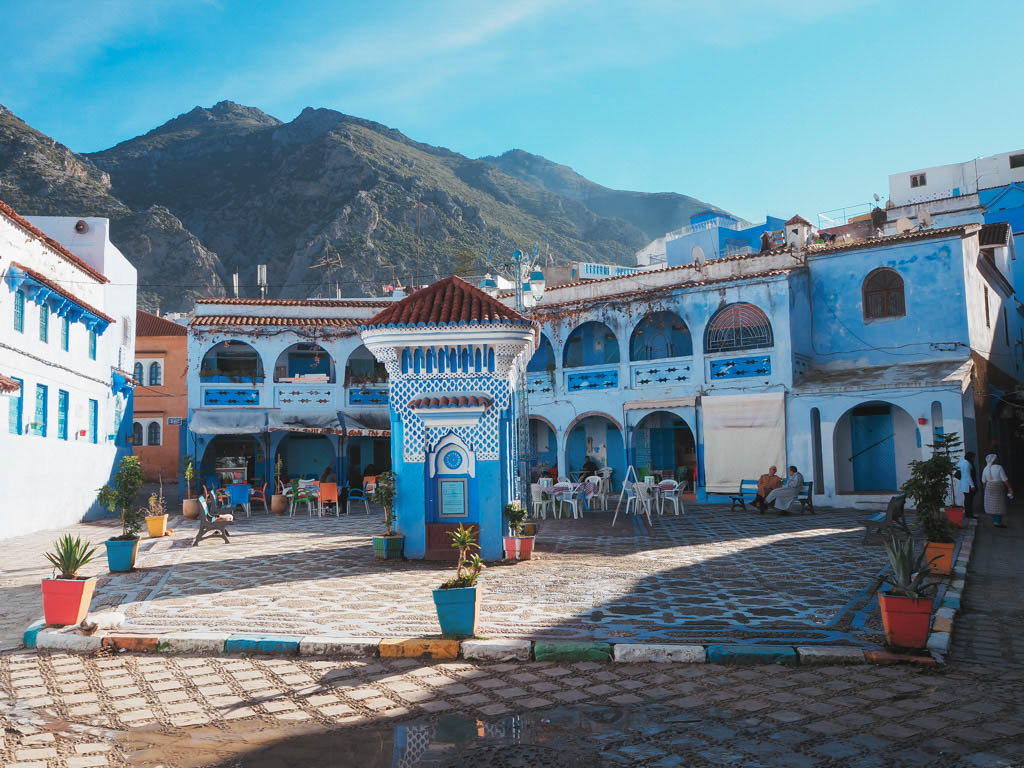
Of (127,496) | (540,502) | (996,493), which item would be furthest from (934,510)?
(127,496)

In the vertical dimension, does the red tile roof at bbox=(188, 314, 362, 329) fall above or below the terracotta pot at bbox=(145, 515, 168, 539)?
above

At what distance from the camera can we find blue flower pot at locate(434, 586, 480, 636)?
7.05 meters

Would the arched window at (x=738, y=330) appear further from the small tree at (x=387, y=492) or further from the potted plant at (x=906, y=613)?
the potted plant at (x=906, y=613)

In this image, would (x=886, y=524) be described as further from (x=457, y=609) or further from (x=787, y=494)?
(x=457, y=609)

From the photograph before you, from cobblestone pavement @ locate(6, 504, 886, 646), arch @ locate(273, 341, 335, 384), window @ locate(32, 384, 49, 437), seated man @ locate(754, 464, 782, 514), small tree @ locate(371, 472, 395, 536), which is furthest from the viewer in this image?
arch @ locate(273, 341, 335, 384)

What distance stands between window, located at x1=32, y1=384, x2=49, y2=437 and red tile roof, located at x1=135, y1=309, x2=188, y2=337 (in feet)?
60.1

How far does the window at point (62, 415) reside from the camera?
21547mm

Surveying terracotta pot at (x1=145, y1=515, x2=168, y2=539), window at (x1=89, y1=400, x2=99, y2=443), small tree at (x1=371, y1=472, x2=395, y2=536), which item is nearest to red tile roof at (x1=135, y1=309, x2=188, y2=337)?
window at (x1=89, y1=400, x2=99, y2=443)

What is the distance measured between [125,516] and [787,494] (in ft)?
44.3

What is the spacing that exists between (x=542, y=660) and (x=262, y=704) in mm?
2308

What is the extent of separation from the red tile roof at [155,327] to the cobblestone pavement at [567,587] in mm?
25315

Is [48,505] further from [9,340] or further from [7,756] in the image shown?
[7,756]

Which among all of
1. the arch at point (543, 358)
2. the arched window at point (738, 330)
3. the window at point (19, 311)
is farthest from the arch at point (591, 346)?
the window at point (19, 311)

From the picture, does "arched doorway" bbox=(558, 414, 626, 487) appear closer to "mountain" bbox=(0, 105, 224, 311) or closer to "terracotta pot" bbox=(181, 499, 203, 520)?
"terracotta pot" bbox=(181, 499, 203, 520)
